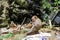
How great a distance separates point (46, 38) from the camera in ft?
6.50

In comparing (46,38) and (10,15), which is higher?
(10,15)

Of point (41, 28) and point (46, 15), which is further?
point (46, 15)

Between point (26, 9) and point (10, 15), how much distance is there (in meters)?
0.37

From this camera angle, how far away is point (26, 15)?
4.64 meters

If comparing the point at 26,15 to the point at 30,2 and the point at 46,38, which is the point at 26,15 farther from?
the point at 46,38

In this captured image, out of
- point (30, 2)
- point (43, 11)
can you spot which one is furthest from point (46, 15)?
point (30, 2)

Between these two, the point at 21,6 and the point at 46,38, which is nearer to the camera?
the point at 46,38

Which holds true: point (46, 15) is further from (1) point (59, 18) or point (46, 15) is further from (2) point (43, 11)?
(1) point (59, 18)

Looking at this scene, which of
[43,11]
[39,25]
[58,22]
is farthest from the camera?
[43,11]

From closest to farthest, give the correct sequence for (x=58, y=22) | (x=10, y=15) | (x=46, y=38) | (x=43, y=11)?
(x=46, y=38) < (x=58, y=22) < (x=10, y=15) < (x=43, y=11)

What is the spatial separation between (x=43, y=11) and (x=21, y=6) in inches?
22.0

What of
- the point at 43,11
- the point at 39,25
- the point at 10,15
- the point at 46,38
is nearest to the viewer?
the point at 46,38

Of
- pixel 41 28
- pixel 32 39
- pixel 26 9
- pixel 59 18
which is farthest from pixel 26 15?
pixel 32 39

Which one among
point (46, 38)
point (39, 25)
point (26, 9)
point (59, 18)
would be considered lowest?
point (46, 38)
